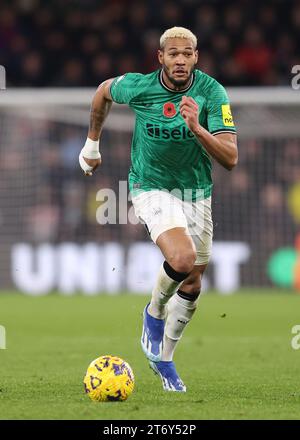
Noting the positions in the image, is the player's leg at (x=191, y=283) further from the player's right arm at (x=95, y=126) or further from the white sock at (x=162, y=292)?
the player's right arm at (x=95, y=126)

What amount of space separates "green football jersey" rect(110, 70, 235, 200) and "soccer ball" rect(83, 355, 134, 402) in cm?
132

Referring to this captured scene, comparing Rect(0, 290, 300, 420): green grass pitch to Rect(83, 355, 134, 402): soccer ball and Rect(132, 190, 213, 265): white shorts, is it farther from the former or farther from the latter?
Rect(132, 190, 213, 265): white shorts

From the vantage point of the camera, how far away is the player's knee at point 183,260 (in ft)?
20.1

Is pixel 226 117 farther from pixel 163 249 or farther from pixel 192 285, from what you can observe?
pixel 192 285

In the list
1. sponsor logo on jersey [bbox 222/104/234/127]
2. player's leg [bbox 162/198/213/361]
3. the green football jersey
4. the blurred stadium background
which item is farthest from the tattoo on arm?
the blurred stadium background

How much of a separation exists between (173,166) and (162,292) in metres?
0.78

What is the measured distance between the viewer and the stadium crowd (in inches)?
648

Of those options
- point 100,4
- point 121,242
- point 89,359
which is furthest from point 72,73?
point 89,359

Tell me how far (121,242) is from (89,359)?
6.02m

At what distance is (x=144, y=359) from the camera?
27.2 ft

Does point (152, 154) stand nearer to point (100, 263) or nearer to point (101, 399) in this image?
point (101, 399)

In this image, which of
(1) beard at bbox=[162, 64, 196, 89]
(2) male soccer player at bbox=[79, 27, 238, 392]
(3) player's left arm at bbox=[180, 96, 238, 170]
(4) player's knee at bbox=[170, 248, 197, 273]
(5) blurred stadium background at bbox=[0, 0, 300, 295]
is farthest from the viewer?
(5) blurred stadium background at bbox=[0, 0, 300, 295]

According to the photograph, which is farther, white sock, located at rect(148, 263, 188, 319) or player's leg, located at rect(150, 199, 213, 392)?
player's leg, located at rect(150, 199, 213, 392)

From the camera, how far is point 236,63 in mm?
16469
